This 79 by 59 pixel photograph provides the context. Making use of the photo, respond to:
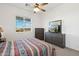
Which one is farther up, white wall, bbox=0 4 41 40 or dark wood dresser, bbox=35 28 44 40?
white wall, bbox=0 4 41 40

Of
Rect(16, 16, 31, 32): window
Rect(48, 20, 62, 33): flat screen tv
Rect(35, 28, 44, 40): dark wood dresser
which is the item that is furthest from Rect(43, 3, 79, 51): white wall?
Rect(16, 16, 31, 32): window

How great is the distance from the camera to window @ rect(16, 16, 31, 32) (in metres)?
6.32

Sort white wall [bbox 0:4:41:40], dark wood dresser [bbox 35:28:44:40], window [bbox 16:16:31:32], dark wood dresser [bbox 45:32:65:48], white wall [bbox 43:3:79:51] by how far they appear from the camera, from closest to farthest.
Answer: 1. white wall [bbox 43:3:79:51]
2. dark wood dresser [bbox 45:32:65:48]
3. white wall [bbox 0:4:41:40]
4. window [bbox 16:16:31:32]
5. dark wood dresser [bbox 35:28:44:40]

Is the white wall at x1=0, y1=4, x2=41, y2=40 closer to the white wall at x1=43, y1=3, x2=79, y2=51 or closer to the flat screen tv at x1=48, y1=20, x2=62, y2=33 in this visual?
the flat screen tv at x1=48, y1=20, x2=62, y2=33

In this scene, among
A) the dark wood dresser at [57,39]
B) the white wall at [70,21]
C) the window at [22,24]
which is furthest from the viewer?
the window at [22,24]

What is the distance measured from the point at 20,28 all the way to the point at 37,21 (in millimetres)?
1660

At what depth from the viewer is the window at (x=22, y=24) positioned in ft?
20.7

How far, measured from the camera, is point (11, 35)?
576 centimetres

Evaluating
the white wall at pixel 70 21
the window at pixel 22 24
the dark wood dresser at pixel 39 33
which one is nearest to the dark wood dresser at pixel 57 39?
the white wall at pixel 70 21

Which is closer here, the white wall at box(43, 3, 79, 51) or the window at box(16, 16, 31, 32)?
the white wall at box(43, 3, 79, 51)

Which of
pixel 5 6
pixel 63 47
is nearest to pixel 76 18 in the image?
pixel 63 47

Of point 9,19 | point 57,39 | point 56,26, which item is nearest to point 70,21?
point 56,26

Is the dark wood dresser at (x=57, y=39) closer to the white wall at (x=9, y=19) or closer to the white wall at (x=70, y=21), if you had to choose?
the white wall at (x=70, y=21)

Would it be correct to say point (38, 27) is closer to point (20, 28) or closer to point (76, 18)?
point (20, 28)
